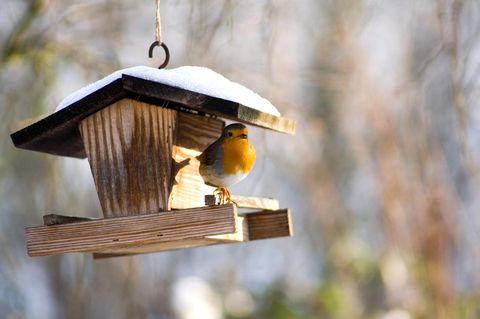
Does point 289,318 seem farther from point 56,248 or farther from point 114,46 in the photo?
point 56,248

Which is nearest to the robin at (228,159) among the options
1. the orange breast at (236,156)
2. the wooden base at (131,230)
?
the orange breast at (236,156)

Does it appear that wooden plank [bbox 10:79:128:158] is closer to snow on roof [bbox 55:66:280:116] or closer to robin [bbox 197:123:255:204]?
snow on roof [bbox 55:66:280:116]

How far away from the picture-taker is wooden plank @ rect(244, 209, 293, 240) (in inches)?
148

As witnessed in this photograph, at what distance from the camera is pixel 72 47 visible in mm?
5215

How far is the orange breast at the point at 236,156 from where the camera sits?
3.14m

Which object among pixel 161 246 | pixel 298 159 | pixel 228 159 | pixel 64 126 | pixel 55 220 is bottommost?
pixel 161 246

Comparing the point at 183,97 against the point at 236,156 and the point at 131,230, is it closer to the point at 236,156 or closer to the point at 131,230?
the point at 236,156

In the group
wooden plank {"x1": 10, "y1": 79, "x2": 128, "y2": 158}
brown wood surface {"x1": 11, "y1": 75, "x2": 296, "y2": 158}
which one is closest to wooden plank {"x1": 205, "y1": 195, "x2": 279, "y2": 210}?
brown wood surface {"x1": 11, "y1": 75, "x2": 296, "y2": 158}

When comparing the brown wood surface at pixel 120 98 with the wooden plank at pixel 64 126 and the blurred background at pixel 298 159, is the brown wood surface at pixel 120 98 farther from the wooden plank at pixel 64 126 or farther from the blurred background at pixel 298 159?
the blurred background at pixel 298 159

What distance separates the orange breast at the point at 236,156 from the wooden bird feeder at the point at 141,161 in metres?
0.10

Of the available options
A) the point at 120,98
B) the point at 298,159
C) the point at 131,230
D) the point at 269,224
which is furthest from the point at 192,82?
the point at 298,159

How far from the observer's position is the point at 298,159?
436 inches

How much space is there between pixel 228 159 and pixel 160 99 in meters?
0.37

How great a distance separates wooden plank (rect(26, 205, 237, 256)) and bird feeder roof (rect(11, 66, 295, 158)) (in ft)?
1.46
